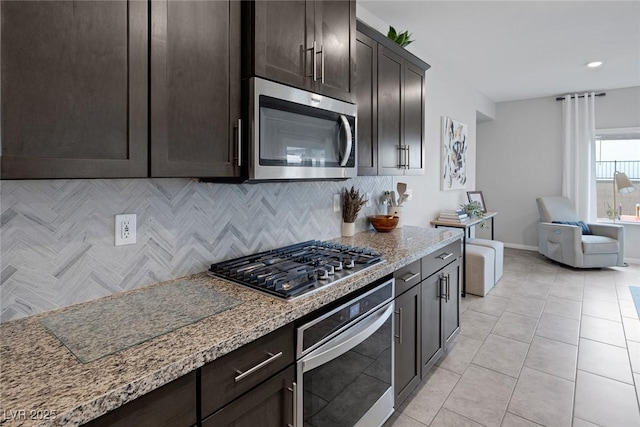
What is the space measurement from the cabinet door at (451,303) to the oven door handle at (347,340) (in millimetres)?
922

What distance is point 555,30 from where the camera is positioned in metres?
3.37

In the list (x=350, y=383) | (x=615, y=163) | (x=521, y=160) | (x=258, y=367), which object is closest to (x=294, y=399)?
(x=258, y=367)

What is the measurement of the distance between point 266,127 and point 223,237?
1.98ft

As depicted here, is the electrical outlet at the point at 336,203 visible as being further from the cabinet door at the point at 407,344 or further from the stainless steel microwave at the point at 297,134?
the cabinet door at the point at 407,344

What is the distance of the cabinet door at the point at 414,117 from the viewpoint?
2.67 meters

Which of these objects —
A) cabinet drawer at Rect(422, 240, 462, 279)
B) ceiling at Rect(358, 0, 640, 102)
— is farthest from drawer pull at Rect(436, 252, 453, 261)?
ceiling at Rect(358, 0, 640, 102)

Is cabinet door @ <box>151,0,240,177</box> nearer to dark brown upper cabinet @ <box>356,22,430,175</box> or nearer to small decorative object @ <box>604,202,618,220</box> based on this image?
dark brown upper cabinet @ <box>356,22,430,175</box>

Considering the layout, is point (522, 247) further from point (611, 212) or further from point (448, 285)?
point (448, 285)

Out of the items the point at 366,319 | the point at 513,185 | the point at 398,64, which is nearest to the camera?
the point at 366,319

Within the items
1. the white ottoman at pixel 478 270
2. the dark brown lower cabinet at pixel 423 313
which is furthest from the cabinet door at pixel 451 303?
the white ottoman at pixel 478 270

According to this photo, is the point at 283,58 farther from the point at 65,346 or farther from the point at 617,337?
the point at 617,337

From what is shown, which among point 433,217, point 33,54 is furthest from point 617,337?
point 33,54

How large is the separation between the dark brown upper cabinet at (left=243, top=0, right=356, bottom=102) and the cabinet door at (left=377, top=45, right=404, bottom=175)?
50cm

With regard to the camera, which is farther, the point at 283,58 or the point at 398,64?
the point at 398,64
